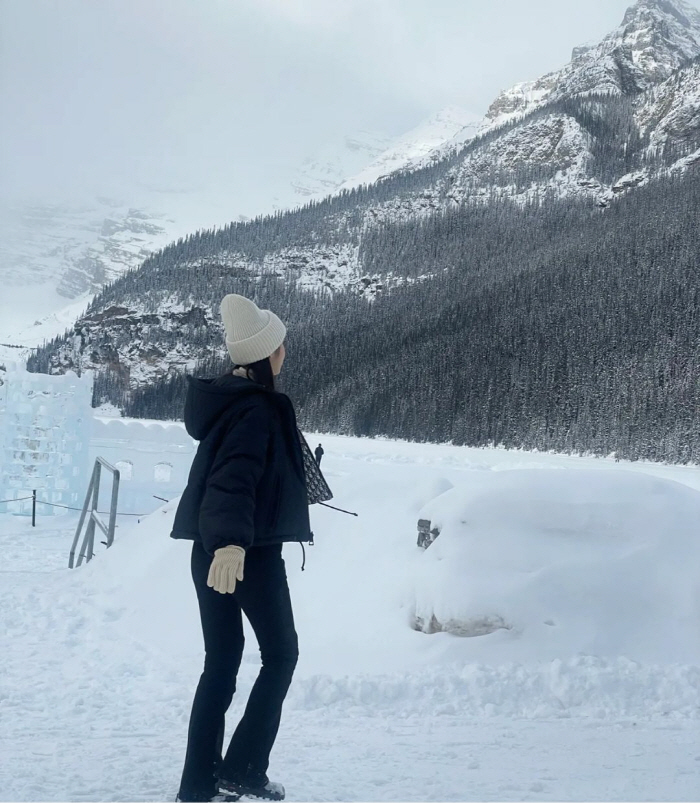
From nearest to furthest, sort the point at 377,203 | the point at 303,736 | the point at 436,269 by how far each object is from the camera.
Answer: the point at 303,736
the point at 436,269
the point at 377,203

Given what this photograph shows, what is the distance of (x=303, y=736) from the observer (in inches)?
136

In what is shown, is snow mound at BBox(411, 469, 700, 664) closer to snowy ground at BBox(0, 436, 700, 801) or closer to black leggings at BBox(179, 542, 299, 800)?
snowy ground at BBox(0, 436, 700, 801)

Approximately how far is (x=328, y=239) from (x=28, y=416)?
122201 mm

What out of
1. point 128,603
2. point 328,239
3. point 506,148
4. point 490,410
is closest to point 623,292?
point 490,410

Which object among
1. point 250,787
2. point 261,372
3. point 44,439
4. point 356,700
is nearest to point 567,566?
point 356,700

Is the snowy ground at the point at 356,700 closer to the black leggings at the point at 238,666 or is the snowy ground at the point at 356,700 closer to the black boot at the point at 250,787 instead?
the black boot at the point at 250,787

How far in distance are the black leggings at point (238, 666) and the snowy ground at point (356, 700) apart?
0.99 ft

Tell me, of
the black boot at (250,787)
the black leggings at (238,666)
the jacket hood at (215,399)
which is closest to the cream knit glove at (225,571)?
the black leggings at (238,666)

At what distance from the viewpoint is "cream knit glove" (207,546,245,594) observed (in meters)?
2.28

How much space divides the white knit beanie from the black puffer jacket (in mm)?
110

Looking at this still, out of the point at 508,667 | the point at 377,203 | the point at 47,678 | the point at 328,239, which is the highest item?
the point at 377,203

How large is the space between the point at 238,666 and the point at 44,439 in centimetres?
1478

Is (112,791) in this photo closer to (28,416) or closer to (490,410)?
(28,416)

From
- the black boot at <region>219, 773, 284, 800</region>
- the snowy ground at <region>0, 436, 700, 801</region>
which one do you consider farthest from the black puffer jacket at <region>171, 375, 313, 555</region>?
the snowy ground at <region>0, 436, 700, 801</region>
